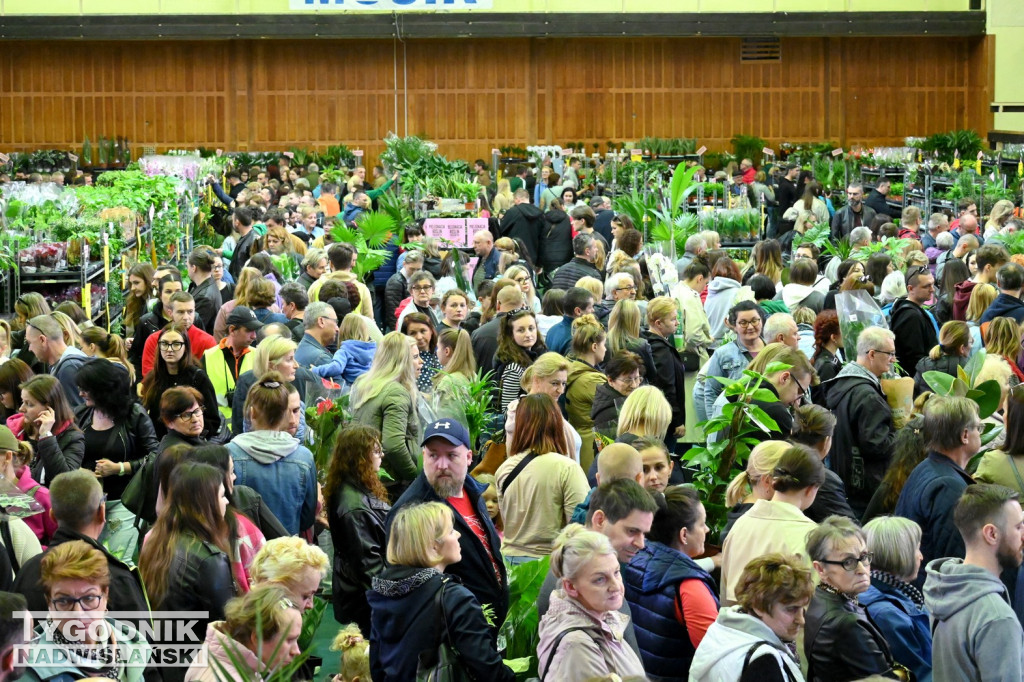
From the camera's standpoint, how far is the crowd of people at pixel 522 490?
12.9ft

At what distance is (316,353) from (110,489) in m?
1.84

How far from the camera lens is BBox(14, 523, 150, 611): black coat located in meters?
4.05

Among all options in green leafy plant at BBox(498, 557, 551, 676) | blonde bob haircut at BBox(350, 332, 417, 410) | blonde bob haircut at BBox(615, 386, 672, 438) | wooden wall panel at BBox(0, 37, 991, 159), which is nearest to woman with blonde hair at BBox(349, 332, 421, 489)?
blonde bob haircut at BBox(350, 332, 417, 410)

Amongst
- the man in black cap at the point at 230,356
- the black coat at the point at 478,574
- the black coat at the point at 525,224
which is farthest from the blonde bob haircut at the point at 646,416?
the black coat at the point at 525,224

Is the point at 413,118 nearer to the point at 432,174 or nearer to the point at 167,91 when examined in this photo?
the point at 167,91

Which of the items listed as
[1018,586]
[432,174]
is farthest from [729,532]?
[432,174]

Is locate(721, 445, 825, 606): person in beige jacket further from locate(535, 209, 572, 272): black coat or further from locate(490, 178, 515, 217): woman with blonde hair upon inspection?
locate(490, 178, 515, 217): woman with blonde hair

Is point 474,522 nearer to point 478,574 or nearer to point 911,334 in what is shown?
point 478,574

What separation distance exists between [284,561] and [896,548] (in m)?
2.06

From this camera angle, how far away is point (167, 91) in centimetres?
2964

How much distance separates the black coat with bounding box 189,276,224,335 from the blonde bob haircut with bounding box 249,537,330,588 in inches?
215

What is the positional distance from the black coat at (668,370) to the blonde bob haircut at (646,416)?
6.04 ft

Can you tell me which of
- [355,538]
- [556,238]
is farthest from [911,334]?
[556,238]

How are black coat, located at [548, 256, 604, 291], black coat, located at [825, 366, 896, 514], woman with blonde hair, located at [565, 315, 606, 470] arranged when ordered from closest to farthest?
black coat, located at [825, 366, 896, 514]
woman with blonde hair, located at [565, 315, 606, 470]
black coat, located at [548, 256, 604, 291]
